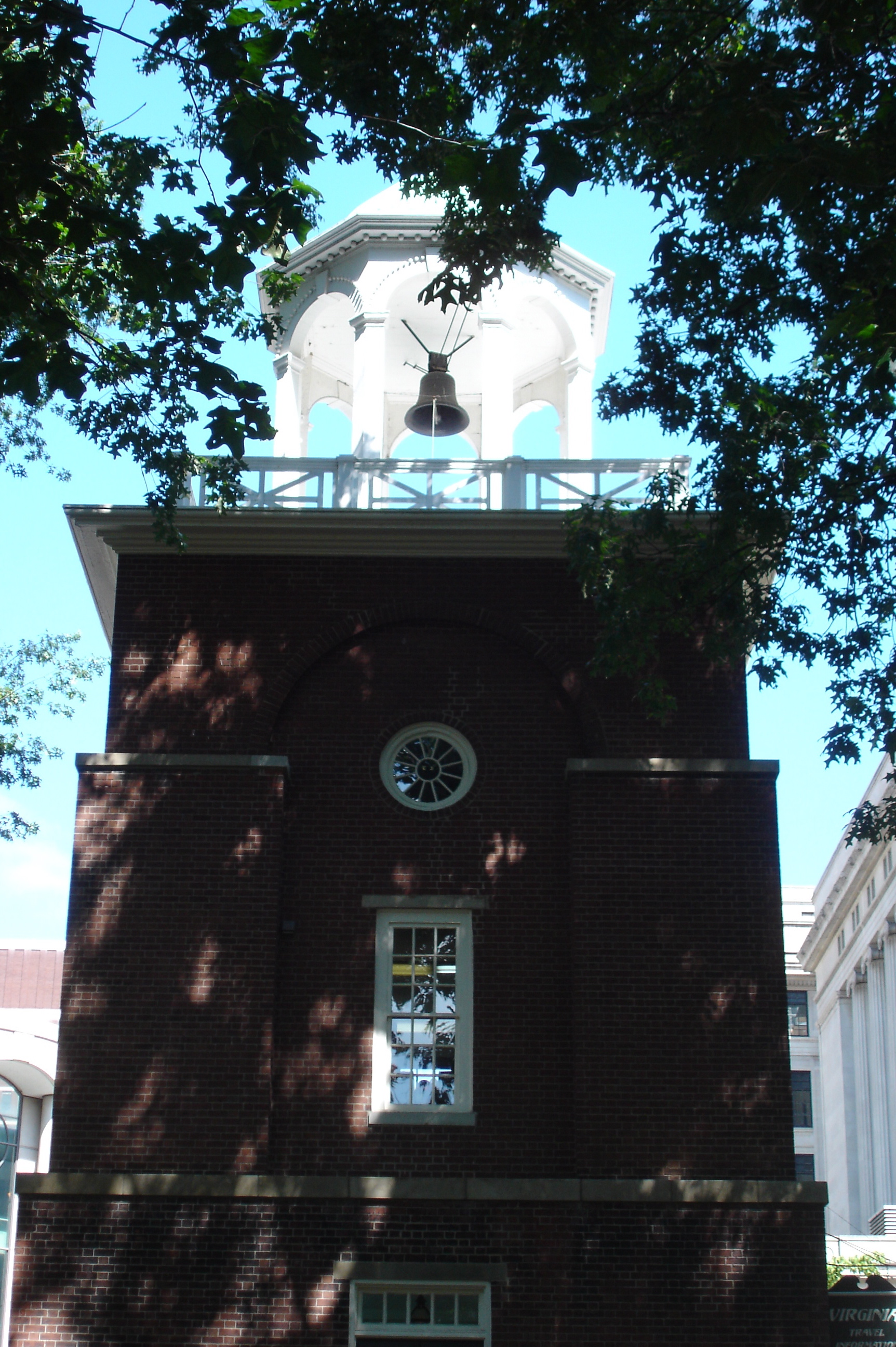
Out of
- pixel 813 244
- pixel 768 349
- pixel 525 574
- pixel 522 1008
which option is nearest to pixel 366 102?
pixel 813 244

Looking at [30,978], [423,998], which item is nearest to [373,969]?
[423,998]

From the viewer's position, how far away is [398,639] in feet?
61.2

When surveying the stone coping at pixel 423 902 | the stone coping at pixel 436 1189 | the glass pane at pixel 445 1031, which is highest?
the stone coping at pixel 423 902

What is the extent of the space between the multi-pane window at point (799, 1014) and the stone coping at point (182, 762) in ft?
220

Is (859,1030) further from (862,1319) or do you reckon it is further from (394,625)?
(394,625)

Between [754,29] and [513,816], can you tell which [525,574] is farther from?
[754,29]

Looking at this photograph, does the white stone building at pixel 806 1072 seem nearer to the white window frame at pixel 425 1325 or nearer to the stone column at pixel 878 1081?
the stone column at pixel 878 1081

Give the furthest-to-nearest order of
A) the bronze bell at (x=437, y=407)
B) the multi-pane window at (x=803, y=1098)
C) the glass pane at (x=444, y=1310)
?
the multi-pane window at (x=803, y=1098), the bronze bell at (x=437, y=407), the glass pane at (x=444, y=1310)

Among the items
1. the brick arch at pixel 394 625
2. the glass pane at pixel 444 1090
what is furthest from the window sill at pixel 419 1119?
the brick arch at pixel 394 625

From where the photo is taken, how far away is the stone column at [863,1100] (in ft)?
210

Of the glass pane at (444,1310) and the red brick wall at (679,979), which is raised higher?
the red brick wall at (679,979)

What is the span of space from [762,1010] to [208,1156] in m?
5.71

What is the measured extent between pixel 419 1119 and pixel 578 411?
9052mm

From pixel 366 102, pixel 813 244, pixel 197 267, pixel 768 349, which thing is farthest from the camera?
pixel 768 349
